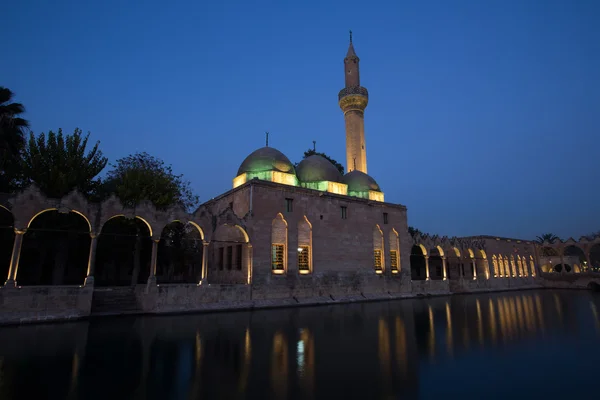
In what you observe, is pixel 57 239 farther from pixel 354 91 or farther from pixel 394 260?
pixel 354 91

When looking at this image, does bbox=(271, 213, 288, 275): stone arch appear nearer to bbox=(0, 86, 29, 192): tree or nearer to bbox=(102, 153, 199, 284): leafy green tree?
bbox=(102, 153, 199, 284): leafy green tree

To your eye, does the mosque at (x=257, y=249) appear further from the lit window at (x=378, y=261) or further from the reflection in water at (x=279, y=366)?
the reflection in water at (x=279, y=366)

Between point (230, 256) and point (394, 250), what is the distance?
45.1 ft

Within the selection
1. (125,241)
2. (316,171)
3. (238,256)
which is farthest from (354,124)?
(125,241)

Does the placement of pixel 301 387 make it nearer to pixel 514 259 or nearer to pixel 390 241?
pixel 390 241

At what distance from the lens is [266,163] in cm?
2503

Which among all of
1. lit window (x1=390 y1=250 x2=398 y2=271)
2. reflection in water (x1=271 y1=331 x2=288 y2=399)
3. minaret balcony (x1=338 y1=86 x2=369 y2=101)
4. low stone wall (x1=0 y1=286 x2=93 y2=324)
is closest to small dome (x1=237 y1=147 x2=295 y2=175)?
lit window (x1=390 y1=250 x2=398 y2=271)

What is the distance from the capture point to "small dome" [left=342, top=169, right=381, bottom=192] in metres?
29.1

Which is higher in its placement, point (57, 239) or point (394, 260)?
point (57, 239)

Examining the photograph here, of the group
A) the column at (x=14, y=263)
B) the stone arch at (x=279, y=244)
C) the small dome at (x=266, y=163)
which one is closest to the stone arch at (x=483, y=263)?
the small dome at (x=266, y=163)

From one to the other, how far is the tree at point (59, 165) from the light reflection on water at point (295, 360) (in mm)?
7412

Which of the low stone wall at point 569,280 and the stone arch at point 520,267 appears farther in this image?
the stone arch at point 520,267

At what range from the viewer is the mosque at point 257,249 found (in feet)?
46.5

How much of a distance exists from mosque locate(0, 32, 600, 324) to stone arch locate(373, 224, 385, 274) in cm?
8
